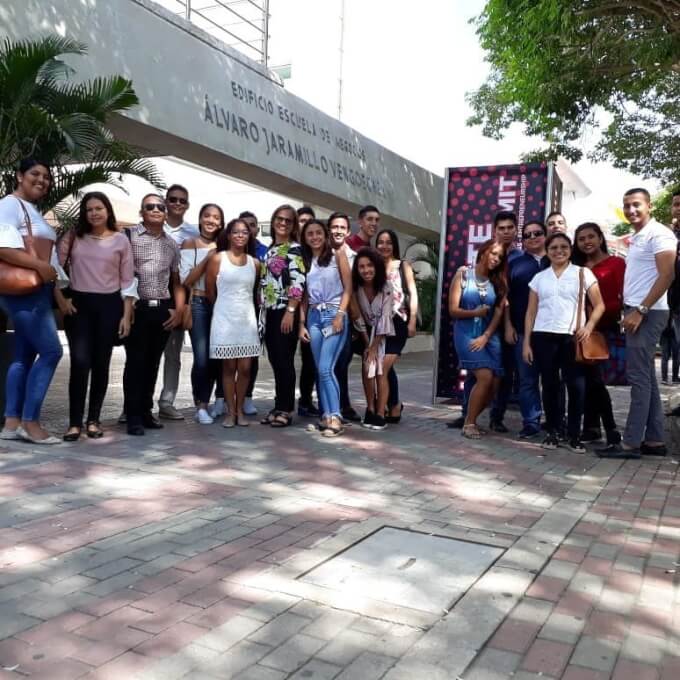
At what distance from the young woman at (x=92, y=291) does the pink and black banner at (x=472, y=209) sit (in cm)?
368

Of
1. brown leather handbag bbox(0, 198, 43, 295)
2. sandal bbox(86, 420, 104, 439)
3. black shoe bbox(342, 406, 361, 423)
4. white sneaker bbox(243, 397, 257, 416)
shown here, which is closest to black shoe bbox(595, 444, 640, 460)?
black shoe bbox(342, 406, 361, 423)

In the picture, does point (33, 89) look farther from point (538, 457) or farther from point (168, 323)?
point (538, 457)

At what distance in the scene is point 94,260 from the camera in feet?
18.1

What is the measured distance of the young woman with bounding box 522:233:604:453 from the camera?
578 cm

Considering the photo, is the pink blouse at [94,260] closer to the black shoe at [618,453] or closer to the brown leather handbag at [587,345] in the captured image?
the brown leather handbag at [587,345]

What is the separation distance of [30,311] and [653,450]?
480cm

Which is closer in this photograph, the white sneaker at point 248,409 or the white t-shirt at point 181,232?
the white t-shirt at point 181,232

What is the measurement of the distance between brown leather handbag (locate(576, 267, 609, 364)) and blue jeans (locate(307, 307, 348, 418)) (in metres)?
1.88

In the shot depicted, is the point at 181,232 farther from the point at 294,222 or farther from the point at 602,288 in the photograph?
the point at 602,288

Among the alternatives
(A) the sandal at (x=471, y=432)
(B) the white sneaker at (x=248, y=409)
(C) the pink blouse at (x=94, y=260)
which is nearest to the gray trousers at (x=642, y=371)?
(A) the sandal at (x=471, y=432)

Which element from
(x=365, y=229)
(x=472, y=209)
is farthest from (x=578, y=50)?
(x=365, y=229)

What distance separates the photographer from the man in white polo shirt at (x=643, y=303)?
5375 millimetres

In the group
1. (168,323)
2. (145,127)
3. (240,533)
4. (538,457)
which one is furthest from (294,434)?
(145,127)

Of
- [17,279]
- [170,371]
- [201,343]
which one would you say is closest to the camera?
[17,279]
